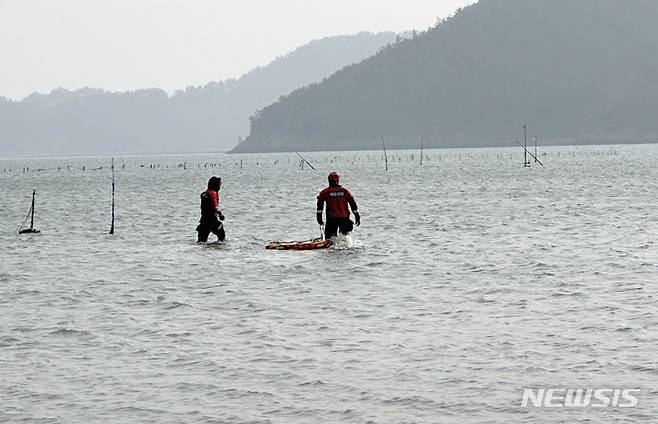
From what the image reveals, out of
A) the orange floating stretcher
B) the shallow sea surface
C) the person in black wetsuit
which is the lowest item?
the shallow sea surface

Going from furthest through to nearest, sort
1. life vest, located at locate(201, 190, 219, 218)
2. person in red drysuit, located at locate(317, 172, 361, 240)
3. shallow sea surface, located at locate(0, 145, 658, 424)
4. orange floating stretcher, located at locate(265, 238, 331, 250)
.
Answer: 1. orange floating stretcher, located at locate(265, 238, 331, 250)
2. life vest, located at locate(201, 190, 219, 218)
3. person in red drysuit, located at locate(317, 172, 361, 240)
4. shallow sea surface, located at locate(0, 145, 658, 424)

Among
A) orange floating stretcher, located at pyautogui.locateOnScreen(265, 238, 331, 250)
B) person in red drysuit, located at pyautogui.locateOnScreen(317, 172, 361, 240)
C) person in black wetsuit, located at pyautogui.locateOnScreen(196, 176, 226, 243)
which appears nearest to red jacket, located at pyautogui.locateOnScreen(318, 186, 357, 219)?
person in red drysuit, located at pyautogui.locateOnScreen(317, 172, 361, 240)

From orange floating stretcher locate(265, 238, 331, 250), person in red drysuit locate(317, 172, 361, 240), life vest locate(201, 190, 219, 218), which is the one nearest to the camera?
person in red drysuit locate(317, 172, 361, 240)

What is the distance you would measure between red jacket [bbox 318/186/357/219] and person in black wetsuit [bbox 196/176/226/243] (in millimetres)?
3144

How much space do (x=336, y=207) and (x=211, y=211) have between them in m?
4.34

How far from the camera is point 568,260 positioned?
30.4 m

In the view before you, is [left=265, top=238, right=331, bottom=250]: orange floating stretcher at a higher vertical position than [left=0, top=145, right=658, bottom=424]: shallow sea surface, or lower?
higher

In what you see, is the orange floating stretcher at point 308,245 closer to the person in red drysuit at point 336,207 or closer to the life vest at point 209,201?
the person in red drysuit at point 336,207

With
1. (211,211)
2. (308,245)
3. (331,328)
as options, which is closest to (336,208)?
(308,245)

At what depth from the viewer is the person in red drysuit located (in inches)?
1230

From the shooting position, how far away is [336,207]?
104ft

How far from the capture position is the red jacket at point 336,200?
1231 inches

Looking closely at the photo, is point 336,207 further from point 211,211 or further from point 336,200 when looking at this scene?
point 211,211

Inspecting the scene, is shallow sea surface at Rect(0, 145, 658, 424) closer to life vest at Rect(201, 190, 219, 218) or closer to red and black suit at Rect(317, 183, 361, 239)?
red and black suit at Rect(317, 183, 361, 239)
